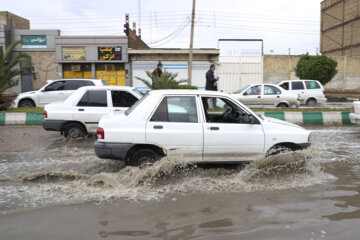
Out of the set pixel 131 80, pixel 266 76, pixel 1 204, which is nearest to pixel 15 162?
pixel 1 204

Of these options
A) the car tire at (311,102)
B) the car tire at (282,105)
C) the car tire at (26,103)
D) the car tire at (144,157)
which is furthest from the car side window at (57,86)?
the car tire at (311,102)

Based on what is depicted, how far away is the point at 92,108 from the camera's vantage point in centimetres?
848

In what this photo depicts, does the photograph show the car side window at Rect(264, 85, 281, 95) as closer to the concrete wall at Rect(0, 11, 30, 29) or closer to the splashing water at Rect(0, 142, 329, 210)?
the splashing water at Rect(0, 142, 329, 210)

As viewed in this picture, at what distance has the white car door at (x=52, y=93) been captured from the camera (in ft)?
44.8

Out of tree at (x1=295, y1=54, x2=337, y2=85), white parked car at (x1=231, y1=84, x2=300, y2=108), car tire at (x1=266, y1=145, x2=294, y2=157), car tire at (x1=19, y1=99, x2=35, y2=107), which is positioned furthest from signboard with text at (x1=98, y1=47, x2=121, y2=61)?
car tire at (x1=266, y1=145, x2=294, y2=157)

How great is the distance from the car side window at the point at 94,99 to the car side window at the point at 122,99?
26 cm

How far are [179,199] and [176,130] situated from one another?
3.90 ft

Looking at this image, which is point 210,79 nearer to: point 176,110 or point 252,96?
point 252,96

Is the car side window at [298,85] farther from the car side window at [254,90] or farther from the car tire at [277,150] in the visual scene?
the car tire at [277,150]

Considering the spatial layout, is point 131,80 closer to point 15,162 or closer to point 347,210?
point 15,162

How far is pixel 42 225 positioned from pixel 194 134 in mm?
2563

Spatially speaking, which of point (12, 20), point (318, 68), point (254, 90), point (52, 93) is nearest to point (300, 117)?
point (254, 90)

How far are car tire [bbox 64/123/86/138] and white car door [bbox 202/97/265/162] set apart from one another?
4.27 meters

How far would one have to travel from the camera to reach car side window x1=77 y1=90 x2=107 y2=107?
27.9ft
